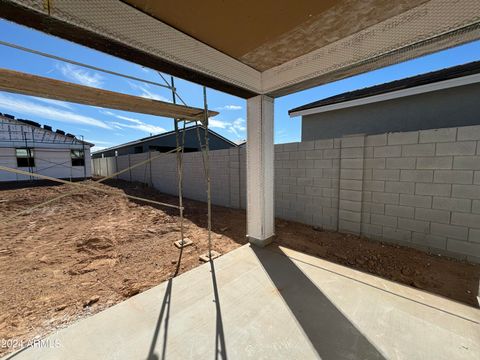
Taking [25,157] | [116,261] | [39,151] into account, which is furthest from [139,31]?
[25,157]

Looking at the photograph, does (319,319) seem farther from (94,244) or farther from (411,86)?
(411,86)

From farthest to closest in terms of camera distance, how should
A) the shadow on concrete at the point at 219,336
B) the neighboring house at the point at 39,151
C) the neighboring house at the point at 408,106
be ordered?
the neighboring house at the point at 39,151, the neighboring house at the point at 408,106, the shadow on concrete at the point at 219,336

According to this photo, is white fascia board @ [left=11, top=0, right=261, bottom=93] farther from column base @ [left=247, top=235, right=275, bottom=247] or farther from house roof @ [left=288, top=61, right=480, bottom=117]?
house roof @ [left=288, top=61, right=480, bottom=117]

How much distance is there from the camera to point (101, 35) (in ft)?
4.62

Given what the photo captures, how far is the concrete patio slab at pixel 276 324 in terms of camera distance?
1353mm

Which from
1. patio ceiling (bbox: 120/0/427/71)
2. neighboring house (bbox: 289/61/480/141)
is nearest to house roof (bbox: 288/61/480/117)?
neighboring house (bbox: 289/61/480/141)

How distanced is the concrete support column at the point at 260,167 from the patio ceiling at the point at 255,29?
743 millimetres

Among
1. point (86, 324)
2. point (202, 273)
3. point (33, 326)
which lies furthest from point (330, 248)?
point (33, 326)

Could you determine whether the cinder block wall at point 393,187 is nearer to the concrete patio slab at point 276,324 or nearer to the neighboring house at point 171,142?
the concrete patio slab at point 276,324

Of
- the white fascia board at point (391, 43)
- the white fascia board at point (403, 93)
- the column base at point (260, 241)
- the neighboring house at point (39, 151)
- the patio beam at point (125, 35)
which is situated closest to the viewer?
the patio beam at point (125, 35)

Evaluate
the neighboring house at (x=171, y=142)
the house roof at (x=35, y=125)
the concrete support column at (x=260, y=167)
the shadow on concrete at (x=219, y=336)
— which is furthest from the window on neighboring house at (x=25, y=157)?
the shadow on concrete at (x=219, y=336)

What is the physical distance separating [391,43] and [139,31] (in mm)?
2071

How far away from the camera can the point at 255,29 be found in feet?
5.54

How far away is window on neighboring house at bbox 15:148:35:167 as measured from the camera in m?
11.9
